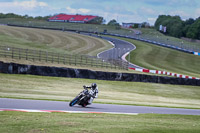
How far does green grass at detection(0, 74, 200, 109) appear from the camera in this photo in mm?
20609

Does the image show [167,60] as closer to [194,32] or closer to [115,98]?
[115,98]

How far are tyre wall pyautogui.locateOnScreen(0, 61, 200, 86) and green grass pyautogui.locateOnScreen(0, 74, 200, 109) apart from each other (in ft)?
1.65

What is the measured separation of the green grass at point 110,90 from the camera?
811 inches

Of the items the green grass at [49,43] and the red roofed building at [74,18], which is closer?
the green grass at [49,43]

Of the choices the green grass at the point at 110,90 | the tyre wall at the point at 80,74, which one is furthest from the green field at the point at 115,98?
the tyre wall at the point at 80,74

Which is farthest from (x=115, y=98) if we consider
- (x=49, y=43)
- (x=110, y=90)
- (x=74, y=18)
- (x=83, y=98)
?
(x=74, y=18)

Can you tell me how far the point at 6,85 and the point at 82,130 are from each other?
44.7ft

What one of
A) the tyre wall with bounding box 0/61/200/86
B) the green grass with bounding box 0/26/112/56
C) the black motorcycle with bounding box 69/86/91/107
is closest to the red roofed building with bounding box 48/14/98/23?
the green grass with bounding box 0/26/112/56

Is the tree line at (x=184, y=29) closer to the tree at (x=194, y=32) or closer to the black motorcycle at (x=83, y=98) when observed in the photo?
the tree at (x=194, y=32)

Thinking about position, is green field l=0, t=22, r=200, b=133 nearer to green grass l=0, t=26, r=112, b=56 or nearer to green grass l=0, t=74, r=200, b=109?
green grass l=0, t=74, r=200, b=109

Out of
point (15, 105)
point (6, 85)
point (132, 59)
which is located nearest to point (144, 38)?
point (132, 59)

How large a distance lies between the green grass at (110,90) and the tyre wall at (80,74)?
0.50 metres

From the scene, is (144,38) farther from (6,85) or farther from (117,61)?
(6,85)

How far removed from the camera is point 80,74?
94.4 feet
